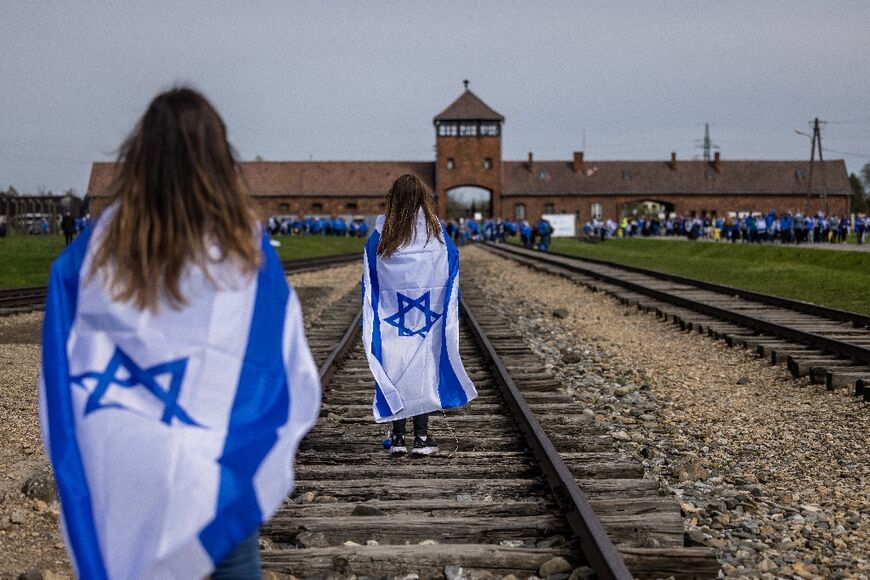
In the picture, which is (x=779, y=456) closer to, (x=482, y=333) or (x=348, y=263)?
(x=482, y=333)

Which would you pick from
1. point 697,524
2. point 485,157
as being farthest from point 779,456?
point 485,157

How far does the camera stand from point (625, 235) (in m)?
81.1

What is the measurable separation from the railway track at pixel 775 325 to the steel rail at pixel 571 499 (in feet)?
11.0

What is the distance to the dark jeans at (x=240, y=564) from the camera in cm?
275

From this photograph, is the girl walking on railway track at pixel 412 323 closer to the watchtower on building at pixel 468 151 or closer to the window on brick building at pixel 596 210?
the watchtower on building at pixel 468 151

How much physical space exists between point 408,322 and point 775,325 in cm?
800

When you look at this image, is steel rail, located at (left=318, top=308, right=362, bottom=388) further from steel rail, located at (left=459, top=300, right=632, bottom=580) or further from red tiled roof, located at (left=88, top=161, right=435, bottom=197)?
red tiled roof, located at (left=88, top=161, right=435, bottom=197)

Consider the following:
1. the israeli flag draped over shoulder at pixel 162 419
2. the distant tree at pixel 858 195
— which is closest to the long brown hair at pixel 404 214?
the israeli flag draped over shoulder at pixel 162 419

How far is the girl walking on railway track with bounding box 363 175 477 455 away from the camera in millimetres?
6340

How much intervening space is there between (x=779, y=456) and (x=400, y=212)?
3048 mm

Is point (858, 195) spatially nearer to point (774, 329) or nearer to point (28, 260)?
point (28, 260)

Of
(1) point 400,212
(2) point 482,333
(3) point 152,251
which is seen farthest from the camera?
(2) point 482,333

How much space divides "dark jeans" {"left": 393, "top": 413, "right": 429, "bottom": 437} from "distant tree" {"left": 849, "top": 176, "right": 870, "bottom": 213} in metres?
108

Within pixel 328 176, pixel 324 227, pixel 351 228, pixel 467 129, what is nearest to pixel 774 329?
pixel 324 227
